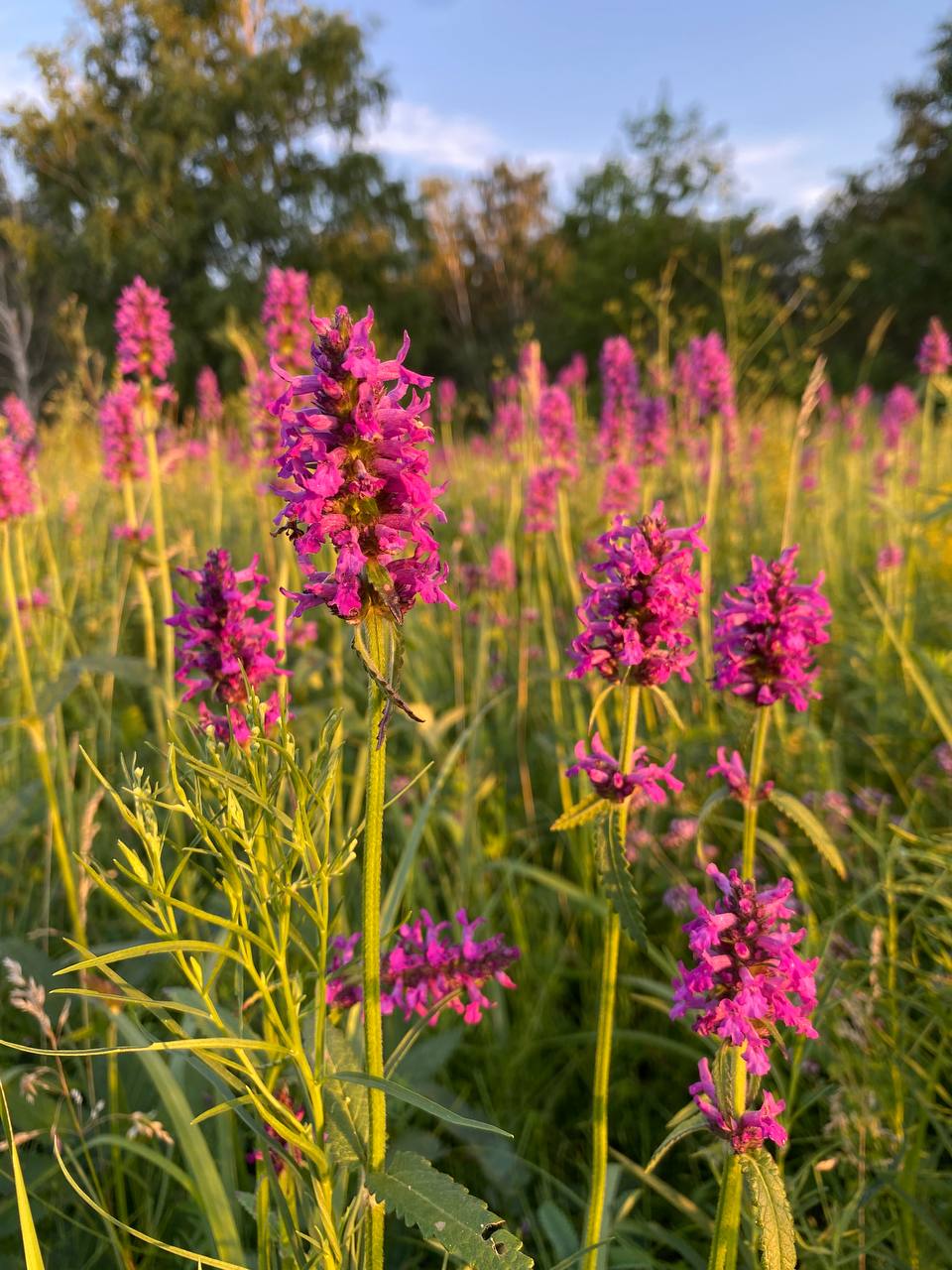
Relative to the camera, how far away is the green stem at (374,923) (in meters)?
0.88

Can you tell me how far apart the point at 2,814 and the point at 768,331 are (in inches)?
128

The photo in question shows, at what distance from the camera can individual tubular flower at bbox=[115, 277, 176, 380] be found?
2656 mm

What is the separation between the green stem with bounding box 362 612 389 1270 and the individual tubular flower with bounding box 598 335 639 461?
10.8 ft

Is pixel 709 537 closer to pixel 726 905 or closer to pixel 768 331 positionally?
pixel 768 331

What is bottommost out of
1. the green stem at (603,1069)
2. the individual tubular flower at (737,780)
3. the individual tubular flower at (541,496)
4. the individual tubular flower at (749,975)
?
the green stem at (603,1069)

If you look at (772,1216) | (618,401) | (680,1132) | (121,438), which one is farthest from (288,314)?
(772,1216)

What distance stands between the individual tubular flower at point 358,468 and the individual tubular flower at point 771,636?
74 cm

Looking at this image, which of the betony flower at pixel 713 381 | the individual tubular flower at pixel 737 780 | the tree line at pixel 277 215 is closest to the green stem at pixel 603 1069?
the individual tubular flower at pixel 737 780

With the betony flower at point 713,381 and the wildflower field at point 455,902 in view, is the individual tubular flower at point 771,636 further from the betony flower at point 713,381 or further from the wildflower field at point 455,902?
the betony flower at point 713,381

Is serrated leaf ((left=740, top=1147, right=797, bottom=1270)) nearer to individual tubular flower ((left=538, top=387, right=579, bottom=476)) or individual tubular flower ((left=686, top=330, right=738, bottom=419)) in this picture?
individual tubular flower ((left=538, top=387, right=579, bottom=476))

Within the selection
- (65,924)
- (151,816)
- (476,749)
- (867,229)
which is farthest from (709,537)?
(867,229)

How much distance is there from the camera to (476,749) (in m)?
2.89

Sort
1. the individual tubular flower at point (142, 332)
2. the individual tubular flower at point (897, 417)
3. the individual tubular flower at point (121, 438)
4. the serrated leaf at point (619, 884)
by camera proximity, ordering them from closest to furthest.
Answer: the serrated leaf at point (619, 884) → the individual tubular flower at point (142, 332) → the individual tubular flower at point (121, 438) → the individual tubular flower at point (897, 417)

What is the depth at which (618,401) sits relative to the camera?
4.03m
